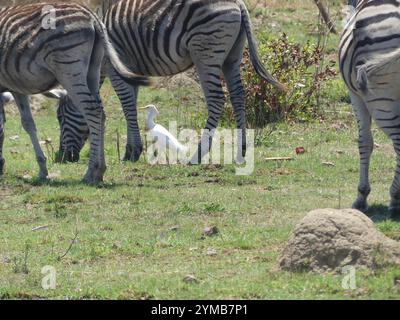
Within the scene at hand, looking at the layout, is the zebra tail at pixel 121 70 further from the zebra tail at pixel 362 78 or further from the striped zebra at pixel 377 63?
the zebra tail at pixel 362 78

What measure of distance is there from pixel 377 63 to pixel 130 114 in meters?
5.32

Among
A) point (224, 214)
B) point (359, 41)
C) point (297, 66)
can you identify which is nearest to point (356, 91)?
point (359, 41)

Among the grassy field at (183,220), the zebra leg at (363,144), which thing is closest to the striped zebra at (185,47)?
the grassy field at (183,220)

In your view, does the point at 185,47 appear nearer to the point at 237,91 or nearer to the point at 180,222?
the point at 237,91

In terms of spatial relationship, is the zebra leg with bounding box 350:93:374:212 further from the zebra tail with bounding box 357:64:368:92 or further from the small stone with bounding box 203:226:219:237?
the small stone with bounding box 203:226:219:237

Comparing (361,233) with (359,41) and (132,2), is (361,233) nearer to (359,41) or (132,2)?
(359,41)

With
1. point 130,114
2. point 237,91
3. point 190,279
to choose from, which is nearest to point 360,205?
point 190,279

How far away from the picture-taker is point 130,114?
46.8 feet

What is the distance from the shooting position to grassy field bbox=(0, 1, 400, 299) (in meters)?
8.10

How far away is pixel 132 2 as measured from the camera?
14305 mm

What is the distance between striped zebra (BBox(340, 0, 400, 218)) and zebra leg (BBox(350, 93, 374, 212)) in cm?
6

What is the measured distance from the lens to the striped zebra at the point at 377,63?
955 cm

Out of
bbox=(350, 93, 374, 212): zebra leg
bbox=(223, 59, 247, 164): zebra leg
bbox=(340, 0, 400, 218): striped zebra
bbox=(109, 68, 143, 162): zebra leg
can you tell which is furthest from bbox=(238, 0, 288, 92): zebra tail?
bbox=(340, 0, 400, 218): striped zebra

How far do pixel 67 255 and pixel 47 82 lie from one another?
3593 millimetres
